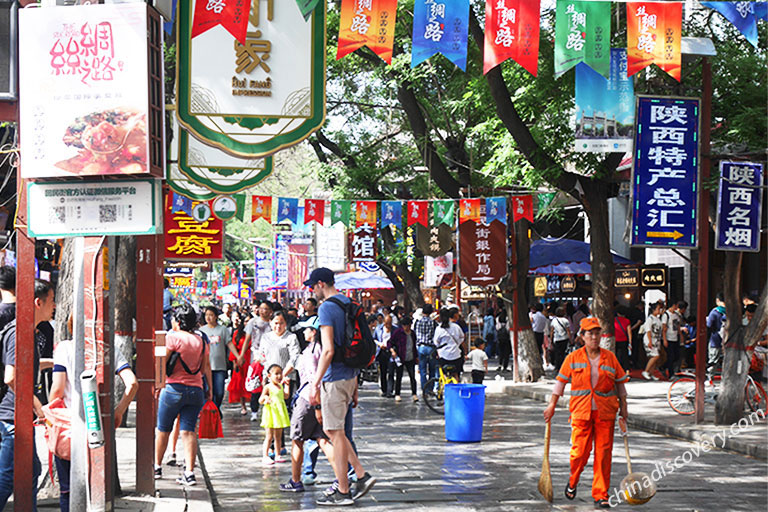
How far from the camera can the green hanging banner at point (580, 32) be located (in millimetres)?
11508

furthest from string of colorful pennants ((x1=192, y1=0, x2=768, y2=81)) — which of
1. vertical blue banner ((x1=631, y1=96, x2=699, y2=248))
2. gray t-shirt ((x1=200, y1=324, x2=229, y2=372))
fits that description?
gray t-shirt ((x1=200, y1=324, x2=229, y2=372))

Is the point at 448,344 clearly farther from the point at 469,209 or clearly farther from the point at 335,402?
the point at 335,402

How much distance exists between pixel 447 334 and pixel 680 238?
4.57m

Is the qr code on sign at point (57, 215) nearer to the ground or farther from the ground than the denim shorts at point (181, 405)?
farther from the ground

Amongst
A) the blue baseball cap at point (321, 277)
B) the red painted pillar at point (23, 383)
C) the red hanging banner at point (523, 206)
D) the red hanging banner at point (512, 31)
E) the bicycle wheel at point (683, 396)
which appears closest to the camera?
the red painted pillar at point (23, 383)

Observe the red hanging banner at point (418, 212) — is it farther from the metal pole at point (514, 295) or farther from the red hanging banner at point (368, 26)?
the red hanging banner at point (368, 26)

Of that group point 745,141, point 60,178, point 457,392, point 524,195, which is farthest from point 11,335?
point 524,195

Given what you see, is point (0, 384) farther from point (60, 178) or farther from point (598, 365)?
point (598, 365)

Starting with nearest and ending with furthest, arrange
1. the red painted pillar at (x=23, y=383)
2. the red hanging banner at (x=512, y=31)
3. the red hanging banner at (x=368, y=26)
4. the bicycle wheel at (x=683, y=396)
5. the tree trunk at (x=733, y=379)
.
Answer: the red painted pillar at (x=23, y=383)
the red hanging banner at (x=368, y=26)
the red hanging banner at (x=512, y=31)
the tree trunk at (x=733, y=379)
the bicycle wheel at (x=683, y=396)

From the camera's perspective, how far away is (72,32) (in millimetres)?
6371

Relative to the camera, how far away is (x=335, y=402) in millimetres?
9117

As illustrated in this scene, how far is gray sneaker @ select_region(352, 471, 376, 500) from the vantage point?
9125 millimetres

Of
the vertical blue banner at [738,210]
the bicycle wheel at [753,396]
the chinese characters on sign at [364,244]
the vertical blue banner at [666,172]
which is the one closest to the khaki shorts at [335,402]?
the vertical blue banner at [666,172]

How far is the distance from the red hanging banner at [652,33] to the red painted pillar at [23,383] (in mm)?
7064
